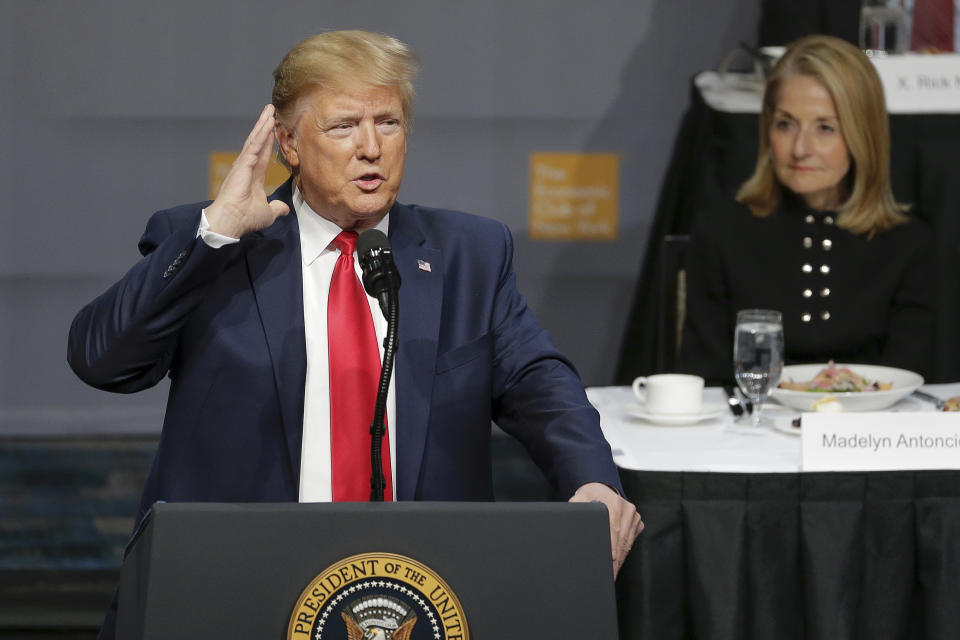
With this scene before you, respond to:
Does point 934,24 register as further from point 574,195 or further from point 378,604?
point 378,604

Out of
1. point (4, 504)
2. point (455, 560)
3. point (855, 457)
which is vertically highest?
point (455, 560)

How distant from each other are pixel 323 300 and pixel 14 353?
3.01 metres

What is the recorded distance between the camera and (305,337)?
167 centimetres

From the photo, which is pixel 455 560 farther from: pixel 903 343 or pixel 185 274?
pixel 903 343

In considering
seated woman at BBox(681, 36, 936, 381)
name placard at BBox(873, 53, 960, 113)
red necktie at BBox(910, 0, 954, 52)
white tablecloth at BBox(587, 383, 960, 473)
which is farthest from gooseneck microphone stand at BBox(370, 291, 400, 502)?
red necktie at BBox(910, 0, 954, 52)

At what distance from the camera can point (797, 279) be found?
2941mm

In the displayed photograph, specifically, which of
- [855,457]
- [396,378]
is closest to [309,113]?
[396,378]

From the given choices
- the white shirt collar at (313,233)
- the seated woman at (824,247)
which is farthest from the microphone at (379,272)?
the seated woman at (824,247)

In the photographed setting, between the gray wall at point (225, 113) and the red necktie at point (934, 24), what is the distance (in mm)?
664

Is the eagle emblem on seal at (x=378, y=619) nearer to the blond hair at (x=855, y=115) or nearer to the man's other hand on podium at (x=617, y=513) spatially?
the man's other hand on podium at (x=617, y=513)

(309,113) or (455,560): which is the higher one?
(309,113)

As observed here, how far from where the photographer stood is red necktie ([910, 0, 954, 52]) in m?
3.75

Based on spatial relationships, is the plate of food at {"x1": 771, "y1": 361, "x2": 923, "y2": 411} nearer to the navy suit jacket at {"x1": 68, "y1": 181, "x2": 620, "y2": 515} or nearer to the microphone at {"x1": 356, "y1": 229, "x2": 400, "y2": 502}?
the navy suit jacket at {"x1": 68, "y1": 181, "x2": 620, "y2": 515}

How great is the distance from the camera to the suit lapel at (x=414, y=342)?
1.66 m
